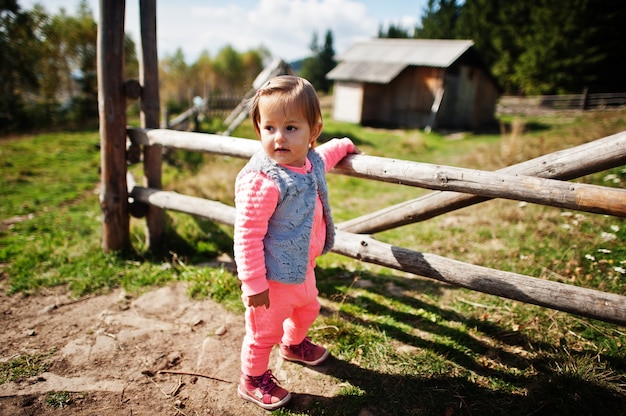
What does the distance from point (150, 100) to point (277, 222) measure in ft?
7.86

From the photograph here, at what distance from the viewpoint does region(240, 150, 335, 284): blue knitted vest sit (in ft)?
6.01

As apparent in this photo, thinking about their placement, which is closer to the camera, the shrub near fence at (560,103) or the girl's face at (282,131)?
the girl's face at (282,131)

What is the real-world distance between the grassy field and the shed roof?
11.9 m

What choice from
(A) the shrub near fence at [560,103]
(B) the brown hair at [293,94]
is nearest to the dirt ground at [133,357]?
(B) the brown hair at [293,94]

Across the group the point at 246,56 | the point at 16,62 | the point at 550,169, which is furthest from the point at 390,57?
the point at 246,56

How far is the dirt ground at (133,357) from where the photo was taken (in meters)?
2.11

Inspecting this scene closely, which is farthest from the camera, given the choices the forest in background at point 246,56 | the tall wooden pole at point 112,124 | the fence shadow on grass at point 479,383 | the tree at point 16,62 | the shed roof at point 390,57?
the shed roof at point 390,57

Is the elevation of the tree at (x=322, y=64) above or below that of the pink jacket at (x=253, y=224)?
above

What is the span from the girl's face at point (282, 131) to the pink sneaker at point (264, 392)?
4.24ft

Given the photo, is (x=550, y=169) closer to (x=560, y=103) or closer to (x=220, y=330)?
(x=220, y=330)

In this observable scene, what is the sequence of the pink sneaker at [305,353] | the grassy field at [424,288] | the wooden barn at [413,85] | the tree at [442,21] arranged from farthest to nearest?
the tree at [442,21] < the wooden barn at [413,85] < the pink sneaker at [305,353] < the grassy field at [424,288]

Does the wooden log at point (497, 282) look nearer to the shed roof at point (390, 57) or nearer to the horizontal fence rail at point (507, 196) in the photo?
the horizontal fence rail at point (507, 196)

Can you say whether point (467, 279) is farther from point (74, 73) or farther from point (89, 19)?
point (89, 19)

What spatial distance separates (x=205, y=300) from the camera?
317 cm
